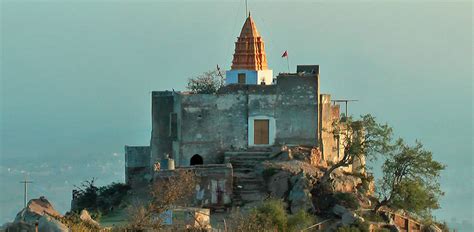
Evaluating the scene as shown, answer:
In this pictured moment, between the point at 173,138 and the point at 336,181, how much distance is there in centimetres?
684

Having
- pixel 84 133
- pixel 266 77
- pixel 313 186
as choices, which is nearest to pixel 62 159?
pixel 84 133

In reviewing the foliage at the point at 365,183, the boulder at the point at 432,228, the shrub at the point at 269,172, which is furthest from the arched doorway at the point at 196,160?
the boulder at the point at 432,228

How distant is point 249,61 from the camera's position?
46.3 meters

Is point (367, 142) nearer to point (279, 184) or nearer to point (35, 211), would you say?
point (279, 184)

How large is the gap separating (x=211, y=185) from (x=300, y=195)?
9.26 ft

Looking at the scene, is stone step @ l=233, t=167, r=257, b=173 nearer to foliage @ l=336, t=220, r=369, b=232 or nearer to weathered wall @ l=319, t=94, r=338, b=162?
weathered wall @ l=319, t=94, r=338, b=162

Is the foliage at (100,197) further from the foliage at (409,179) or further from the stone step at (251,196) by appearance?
the foliage at (409,179)

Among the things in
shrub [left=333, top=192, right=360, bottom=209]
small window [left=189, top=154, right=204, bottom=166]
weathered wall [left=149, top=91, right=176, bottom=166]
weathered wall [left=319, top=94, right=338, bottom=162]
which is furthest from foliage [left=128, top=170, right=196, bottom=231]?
weathered wall [left=319, top=94, right=338, bottom=162]

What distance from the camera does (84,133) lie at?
14850cm

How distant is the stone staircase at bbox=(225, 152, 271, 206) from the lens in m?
39.3

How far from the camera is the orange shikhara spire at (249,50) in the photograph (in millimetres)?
46312

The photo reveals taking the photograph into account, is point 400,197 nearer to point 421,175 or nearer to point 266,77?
point 421,175

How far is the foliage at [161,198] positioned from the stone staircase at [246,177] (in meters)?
1.47

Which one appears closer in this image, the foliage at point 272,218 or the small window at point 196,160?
the foliage at point 272,218
